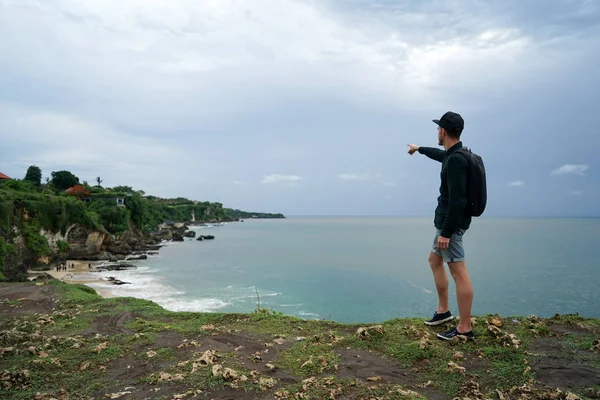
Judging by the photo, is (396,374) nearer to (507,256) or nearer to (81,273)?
(81,273)

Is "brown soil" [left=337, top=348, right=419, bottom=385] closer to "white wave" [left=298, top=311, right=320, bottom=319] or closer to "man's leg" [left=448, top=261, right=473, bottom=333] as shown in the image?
"man's leg" [left=448, top=261, right=473, bottom=333]

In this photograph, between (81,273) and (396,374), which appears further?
(81,273)

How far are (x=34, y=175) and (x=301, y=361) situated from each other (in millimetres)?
81309

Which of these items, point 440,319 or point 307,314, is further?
point 307,314

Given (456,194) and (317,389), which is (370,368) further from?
(456,194)

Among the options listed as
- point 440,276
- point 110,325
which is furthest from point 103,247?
point 440,276

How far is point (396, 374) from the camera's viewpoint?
13.0 feet

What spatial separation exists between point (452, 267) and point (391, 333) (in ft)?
4.14

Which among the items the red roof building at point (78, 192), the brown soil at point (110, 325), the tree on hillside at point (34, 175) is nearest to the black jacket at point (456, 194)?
the brown soil at point (110, 325)

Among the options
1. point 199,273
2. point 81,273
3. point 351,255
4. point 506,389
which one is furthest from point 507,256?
point 506,389

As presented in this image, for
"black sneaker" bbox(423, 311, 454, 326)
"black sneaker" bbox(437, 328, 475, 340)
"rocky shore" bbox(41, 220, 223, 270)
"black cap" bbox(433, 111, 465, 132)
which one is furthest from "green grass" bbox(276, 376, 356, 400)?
"rocky shore" bbox(41, 220, 223, 270)

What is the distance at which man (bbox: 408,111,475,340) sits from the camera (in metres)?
4.42

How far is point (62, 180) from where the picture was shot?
7000cm

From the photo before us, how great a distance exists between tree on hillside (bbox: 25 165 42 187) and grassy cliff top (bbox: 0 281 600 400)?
76.1 m
